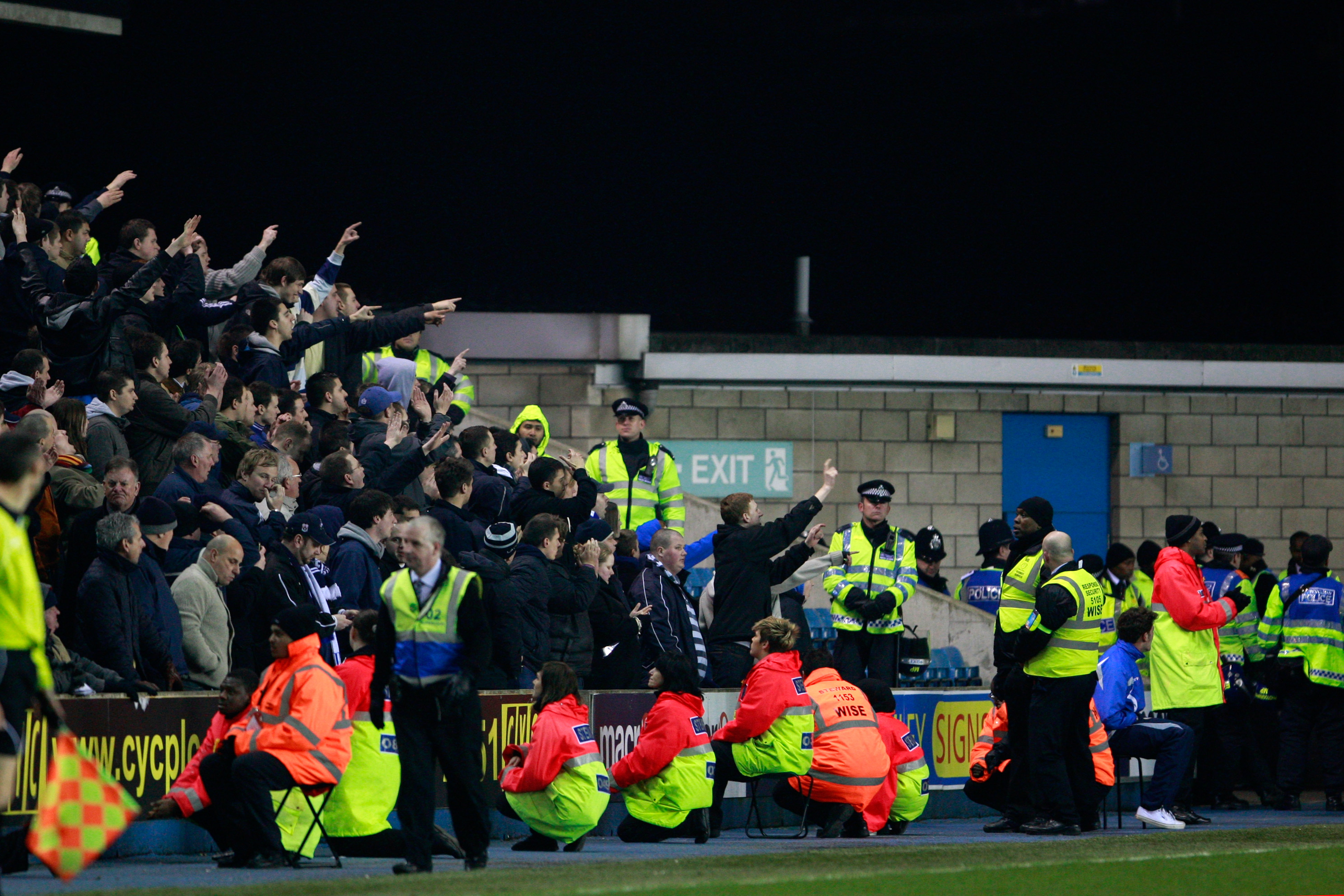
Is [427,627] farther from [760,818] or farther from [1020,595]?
[1020,595]

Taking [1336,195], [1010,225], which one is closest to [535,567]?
[1010,225]

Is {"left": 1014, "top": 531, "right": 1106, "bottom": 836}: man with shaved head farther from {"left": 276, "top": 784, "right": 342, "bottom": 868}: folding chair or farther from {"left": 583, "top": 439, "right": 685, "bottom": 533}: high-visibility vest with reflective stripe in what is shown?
{"left": 276, "top": 784, "right": 342, "bottom": 868}: folding chair

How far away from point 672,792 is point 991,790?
2577 mm

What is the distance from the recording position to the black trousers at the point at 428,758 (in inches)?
330

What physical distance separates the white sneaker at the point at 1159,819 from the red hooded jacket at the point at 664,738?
11.7ft

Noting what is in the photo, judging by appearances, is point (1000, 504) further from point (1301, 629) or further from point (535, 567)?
point (535, 567)

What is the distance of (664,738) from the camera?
1091cm

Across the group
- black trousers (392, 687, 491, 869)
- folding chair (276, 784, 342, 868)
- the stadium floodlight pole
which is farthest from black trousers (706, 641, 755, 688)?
the stadium floodlight pole

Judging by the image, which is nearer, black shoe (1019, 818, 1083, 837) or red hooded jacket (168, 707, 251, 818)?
red hooded jacket (168, 707, 251, 818)

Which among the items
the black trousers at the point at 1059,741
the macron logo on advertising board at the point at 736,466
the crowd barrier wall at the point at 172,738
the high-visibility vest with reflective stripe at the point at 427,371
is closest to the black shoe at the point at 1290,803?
the black trousers at the point at 1059,741

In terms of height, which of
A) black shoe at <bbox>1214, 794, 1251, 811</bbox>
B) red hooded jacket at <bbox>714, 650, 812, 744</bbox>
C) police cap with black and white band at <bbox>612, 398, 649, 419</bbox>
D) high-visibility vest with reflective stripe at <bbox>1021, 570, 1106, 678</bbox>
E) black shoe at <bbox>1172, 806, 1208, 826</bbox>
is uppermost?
police cap with black and white band at <bbox>612, 398, 649, 419</bbox>

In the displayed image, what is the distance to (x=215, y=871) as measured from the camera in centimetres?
877

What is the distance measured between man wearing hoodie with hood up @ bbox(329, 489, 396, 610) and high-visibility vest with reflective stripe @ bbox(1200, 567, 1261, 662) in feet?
26.2

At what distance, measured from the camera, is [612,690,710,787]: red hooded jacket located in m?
10.9
